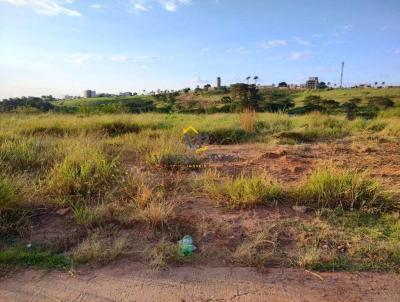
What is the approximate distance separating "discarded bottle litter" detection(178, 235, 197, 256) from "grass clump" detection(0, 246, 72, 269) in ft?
3.17

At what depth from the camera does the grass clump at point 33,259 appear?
3.15m

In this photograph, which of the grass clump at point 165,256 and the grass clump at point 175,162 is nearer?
the grass clump at point 165,256

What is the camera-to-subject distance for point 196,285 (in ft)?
9.25

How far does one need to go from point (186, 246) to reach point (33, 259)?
134 centimetres

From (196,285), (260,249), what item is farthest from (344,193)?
(196,285)

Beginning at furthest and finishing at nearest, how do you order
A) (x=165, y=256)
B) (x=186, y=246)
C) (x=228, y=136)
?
(x=228, y=136), (x=186, y=246), (x=165, y=256)

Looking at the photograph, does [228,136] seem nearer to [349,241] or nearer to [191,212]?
[191,212]

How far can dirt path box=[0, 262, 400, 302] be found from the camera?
268cm

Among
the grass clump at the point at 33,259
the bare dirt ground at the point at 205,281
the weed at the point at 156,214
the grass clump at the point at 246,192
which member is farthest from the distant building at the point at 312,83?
the grass clump at the point at 33,259

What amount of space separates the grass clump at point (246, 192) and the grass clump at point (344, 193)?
352mm

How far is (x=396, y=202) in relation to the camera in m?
4.27

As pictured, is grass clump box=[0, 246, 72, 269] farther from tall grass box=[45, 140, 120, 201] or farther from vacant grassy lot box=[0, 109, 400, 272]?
tall grass box=[45, 140, 120, 201]

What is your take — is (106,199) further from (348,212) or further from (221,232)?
(348,212)

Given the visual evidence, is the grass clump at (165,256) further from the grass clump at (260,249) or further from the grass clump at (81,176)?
the grass clump at (81,176)
